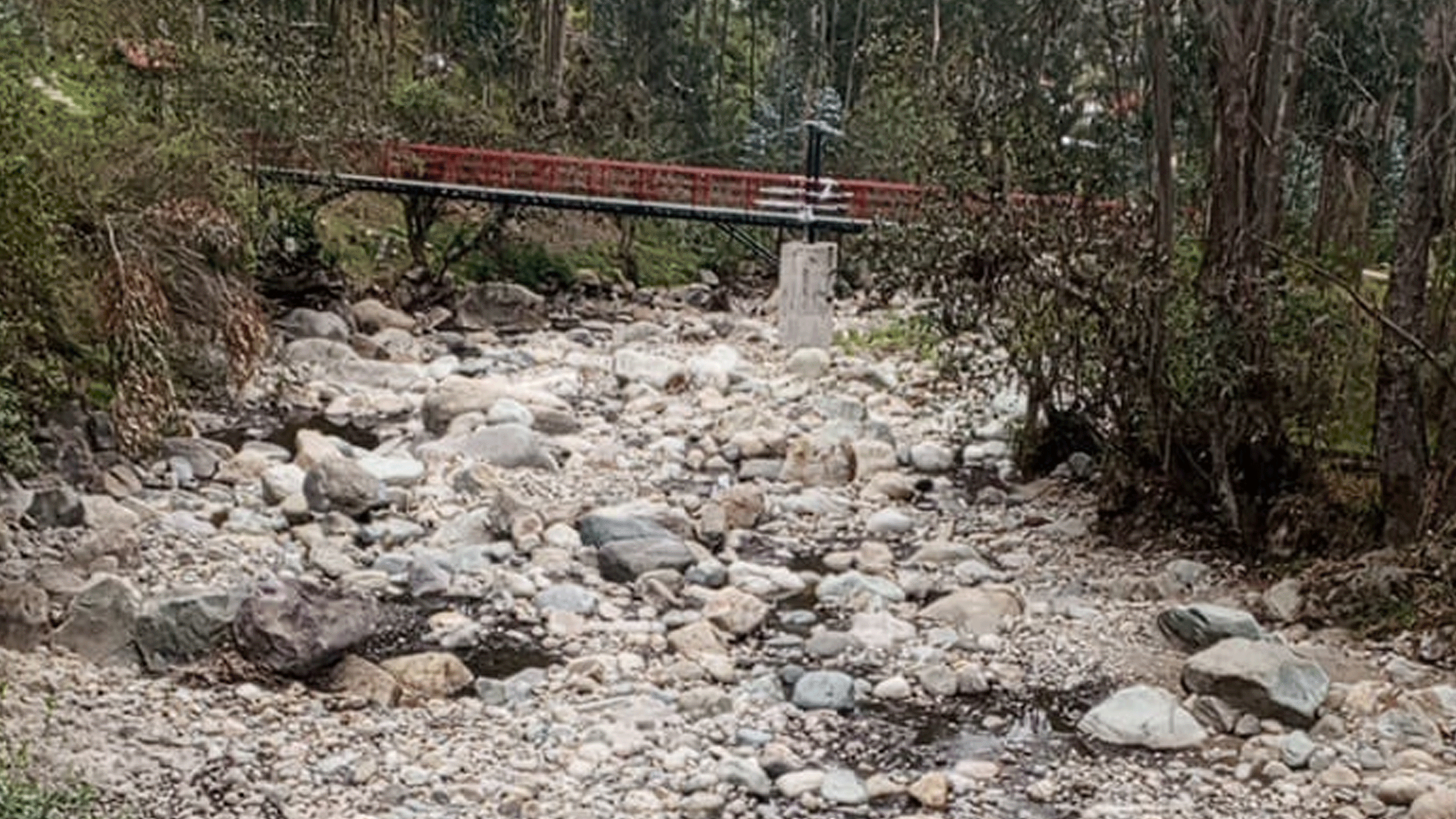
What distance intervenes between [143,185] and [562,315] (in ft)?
33.0

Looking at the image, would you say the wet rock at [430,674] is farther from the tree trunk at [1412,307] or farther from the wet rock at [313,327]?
the wet rock at [313,327]

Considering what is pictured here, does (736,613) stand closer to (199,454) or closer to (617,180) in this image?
(199,454)

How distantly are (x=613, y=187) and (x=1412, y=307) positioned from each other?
12508 millimetres

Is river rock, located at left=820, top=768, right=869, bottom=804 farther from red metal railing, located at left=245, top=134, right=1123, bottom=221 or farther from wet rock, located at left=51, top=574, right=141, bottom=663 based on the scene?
red metal railing, located at left=245, top=134, right=1123, bottom=221

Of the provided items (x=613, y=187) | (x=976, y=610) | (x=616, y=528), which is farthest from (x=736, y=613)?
(x=613, y=187)

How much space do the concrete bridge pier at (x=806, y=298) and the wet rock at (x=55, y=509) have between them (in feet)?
28.4

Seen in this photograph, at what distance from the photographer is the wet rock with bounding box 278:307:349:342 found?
1476 centimetres

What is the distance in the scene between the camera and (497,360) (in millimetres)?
15148

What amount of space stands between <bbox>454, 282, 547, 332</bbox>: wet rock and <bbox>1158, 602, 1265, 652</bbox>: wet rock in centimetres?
1127

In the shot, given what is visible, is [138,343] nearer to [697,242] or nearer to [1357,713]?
[1357,713]

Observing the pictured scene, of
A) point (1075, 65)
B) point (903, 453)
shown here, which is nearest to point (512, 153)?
point (1075, 65)

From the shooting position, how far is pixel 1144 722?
6211mm

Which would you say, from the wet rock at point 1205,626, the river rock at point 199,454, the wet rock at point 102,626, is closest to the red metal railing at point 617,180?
the river rock at point 199,454

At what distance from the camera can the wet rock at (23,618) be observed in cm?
652
